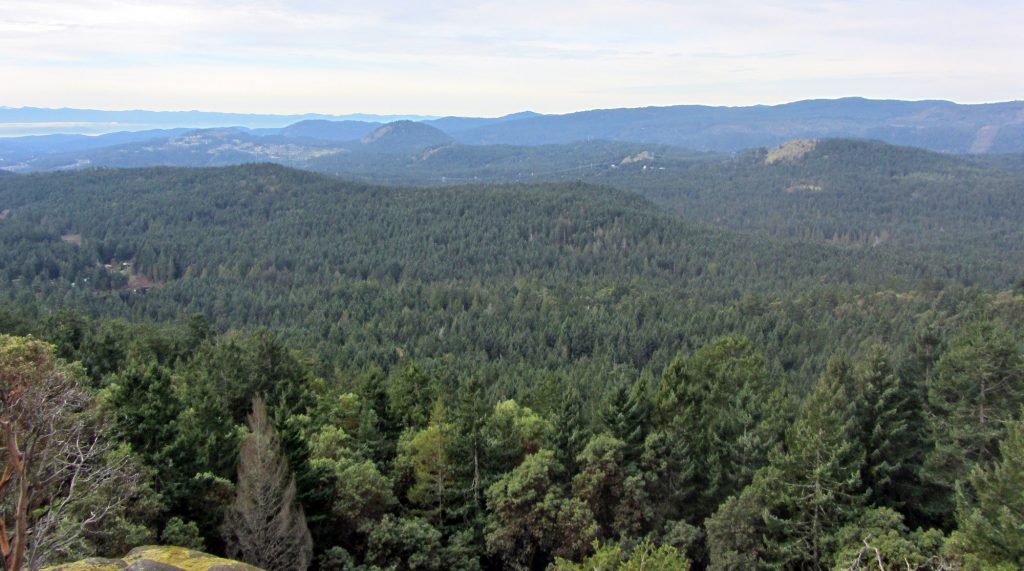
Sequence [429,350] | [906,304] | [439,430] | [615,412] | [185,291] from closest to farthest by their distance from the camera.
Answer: [439,430] < [615,412] < [429,350] < [906,304] < [185,291]

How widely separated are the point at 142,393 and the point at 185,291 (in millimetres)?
114166

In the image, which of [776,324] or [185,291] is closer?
[776,324]

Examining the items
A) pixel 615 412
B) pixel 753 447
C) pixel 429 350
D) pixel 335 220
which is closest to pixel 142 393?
pixel 615 412

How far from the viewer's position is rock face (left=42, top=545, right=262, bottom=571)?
16172mm

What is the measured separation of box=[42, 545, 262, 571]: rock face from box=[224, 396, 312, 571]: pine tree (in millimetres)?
2987

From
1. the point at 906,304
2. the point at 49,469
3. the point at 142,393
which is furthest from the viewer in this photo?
the point at 906,304

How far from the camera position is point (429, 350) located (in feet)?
302

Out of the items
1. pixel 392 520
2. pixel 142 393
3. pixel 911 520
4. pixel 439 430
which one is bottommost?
pixel 911 520

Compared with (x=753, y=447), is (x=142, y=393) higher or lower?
higher

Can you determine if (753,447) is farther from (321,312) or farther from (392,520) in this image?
(321,312)

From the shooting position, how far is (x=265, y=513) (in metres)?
21.8

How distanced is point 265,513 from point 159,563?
4.54 metres

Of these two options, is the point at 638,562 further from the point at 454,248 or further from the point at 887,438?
the point at 454,248

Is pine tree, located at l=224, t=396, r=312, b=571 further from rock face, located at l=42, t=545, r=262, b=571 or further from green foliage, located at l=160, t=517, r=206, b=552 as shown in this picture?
rock face, located at l=42, t=545, r=262, b=571
